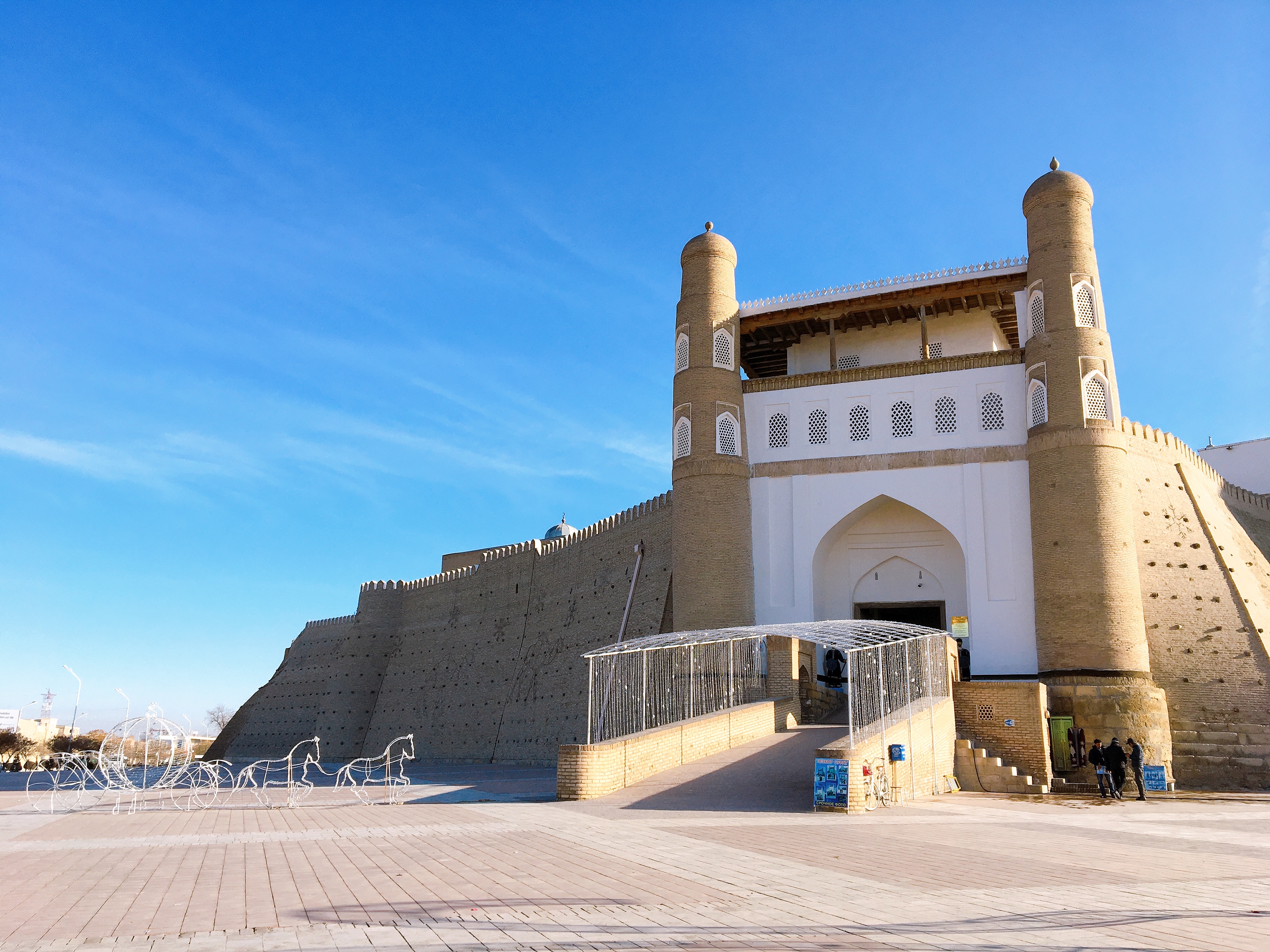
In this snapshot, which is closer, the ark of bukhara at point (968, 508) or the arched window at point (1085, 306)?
the ark of bukhara at point (968, 508)

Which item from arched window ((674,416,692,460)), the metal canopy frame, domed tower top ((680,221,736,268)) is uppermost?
domed tower top ((680,221,736,268))

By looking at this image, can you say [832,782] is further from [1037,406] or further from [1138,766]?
[1037,406]

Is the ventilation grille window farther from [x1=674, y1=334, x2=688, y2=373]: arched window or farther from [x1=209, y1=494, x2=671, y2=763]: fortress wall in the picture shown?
[x1=209, y1=494, x2=671, y2=763]: fortress wall

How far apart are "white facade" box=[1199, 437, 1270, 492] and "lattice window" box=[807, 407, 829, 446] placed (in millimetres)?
18284

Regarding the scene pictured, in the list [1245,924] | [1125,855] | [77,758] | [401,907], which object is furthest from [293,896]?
[77,758]

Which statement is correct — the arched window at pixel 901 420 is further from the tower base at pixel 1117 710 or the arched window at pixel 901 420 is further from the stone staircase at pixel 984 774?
the stone staircase at pixel 984 774

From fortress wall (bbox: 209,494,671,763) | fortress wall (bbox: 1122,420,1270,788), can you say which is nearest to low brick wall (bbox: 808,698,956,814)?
fortress wall (bbox: 1122,420,1270,788)

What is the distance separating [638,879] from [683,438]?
55.6ft

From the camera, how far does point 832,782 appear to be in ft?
32.2

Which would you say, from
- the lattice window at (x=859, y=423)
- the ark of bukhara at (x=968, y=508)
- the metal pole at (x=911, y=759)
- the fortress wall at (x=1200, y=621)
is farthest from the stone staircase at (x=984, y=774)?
the lattice window at (x=859, y=423)

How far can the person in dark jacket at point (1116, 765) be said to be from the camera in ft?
42.8

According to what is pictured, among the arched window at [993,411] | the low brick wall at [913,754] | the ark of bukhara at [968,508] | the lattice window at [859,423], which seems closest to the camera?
the low brick wall at [913,754]

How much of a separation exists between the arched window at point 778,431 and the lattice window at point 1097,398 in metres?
6.01

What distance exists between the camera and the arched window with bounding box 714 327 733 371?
2253cm
